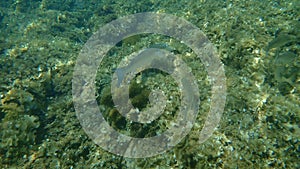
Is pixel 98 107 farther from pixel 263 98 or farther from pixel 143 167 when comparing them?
pixel 263 98

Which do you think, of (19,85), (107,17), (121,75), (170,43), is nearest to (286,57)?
(170,43)

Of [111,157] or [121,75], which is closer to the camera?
[111,157]

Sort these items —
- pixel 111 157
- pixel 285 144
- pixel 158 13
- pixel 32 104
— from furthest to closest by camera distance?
pixel 158 13 < pixel 32 104 < pixel 111 157 < pixel 285 144

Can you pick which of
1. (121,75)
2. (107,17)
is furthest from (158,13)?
(121,75)

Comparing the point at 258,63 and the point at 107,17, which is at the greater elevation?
the point at 258,63

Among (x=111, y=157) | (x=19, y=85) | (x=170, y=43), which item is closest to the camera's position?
(x=111, y=157)

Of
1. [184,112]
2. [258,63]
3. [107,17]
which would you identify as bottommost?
[107,17]
